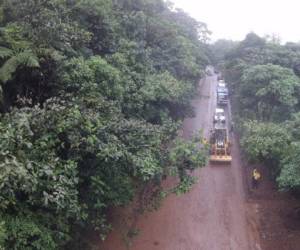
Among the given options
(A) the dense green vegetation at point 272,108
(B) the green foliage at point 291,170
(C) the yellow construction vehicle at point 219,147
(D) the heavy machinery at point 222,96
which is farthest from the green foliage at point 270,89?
(D) the heavy machinery at point 222,96

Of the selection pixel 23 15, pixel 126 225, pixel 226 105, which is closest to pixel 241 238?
pixel 126 225

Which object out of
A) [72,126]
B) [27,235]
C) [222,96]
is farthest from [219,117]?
[27,235]

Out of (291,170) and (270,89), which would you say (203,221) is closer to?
(291,170)

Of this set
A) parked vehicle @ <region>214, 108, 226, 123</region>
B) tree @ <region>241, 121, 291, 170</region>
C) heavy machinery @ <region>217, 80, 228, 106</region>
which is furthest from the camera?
heavy machinery @ <region>217, 80, 228, 106</region>

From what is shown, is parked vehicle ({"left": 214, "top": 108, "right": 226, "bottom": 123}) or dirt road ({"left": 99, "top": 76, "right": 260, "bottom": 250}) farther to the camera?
parked vehicle ({"left": 214, "top": 108, "right": 226, "bottom": 123})

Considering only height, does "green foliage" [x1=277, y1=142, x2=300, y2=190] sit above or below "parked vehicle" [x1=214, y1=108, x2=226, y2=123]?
below

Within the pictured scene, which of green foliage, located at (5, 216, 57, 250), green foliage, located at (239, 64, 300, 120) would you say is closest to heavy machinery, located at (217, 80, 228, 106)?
green foliage, located at (239, 64, 300, 120)

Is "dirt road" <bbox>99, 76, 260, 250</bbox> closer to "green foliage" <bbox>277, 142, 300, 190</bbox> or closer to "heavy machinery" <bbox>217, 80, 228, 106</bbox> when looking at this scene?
"green foliage" <bbox>277, 142, 300, 190</bbox>
